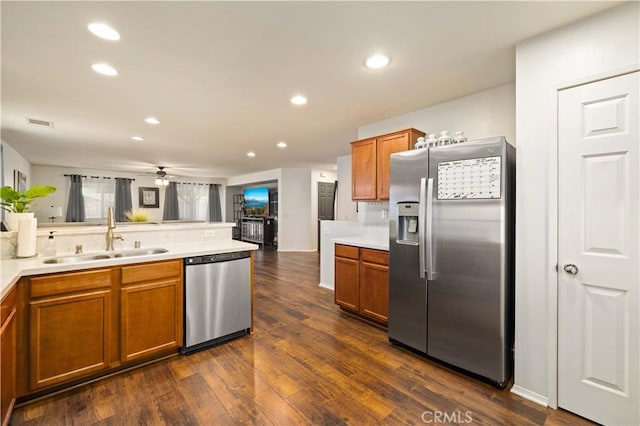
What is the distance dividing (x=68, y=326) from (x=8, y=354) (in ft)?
1.17

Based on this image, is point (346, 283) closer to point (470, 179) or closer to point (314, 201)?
point (470, 179)

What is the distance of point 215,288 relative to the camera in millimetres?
2588

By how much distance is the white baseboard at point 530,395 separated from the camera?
1.84 m

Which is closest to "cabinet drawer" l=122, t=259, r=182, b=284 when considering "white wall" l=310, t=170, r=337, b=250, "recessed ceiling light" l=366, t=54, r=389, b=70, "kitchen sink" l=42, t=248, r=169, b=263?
"kitchen sink" l=42, t=248, r=169, b=263

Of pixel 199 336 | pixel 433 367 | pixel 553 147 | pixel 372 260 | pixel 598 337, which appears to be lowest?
pixel 433 367

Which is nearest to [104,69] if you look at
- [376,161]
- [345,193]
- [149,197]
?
[376,161]

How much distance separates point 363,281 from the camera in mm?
3133

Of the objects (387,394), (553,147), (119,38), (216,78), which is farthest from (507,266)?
(119,38)

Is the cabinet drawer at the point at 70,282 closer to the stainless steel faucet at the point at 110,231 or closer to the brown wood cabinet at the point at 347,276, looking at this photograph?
the stainless steel faucet at the point at 110,231

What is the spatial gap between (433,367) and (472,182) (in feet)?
5.04

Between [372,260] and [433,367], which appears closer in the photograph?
[433,367]

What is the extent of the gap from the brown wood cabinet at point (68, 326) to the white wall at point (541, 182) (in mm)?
3018

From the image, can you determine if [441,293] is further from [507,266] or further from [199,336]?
[199,336]

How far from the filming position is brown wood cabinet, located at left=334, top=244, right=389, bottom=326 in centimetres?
293
